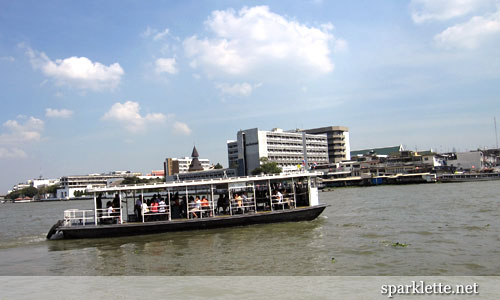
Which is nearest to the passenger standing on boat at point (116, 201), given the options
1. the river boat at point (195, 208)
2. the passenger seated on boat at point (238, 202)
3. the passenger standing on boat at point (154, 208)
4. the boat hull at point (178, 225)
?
the river boat at point (195, 208)

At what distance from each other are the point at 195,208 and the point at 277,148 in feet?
335

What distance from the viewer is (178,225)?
793 inches

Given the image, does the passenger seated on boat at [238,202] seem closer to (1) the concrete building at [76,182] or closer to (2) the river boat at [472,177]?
(2) the river boat at [472,177]

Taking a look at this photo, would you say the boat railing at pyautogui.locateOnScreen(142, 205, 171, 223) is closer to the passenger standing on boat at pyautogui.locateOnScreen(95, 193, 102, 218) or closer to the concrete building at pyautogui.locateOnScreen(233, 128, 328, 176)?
the passenger standing on boat at pyautogui.locateOnScreen(95, 193, 102, 218)

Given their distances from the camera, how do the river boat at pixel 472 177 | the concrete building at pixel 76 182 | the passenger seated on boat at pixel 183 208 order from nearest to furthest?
the passenger seated on boat at pixel 183 208 < the river boat at pixel 472 177 < the concrete building at pixel 76 182

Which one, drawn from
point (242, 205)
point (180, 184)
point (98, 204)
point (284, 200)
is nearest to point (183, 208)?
point (180, 184)

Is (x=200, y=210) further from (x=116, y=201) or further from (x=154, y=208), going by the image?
(x=116, y=201)

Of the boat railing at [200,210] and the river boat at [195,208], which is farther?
the boat railing at [200,210]

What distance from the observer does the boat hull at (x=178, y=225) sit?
64.4 feet

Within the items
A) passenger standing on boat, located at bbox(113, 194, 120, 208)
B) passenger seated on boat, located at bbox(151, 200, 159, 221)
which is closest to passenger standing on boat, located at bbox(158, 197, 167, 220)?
passenger seated on boat, located at bbox(151, 200, 159, 221)

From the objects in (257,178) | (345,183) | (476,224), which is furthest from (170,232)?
(345,183)

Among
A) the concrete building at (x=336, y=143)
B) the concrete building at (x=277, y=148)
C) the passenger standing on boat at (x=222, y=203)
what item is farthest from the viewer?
the concrete building at (x=336, y=143)
